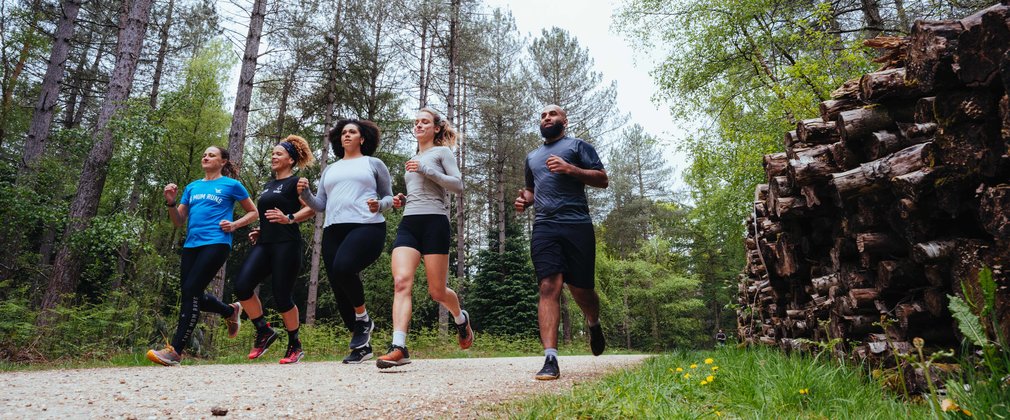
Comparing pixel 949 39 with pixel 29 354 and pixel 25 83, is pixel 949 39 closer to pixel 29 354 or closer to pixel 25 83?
pixel 29 354

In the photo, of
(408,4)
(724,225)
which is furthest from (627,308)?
(408,4)

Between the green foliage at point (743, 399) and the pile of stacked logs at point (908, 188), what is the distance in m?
0.34

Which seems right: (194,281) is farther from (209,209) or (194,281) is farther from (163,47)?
(163,47)

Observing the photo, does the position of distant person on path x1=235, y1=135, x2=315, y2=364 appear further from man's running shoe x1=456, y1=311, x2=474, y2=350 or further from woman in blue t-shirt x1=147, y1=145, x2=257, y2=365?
man's running shoe x1=456, y1=311, x2=474, y2=350

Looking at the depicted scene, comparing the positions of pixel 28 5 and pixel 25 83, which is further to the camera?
pixel 25 83

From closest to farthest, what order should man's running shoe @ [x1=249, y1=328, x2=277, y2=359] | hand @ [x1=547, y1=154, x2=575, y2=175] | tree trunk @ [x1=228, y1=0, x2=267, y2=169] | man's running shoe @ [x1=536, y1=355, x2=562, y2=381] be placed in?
man's running shoe @ [x1=536, y1=355, x2=562, y2=381], hand @ [x1=547, y1=154, x2=575, y2=175], man's running shoe @ [x1=249, y1=328, x2=277, y2=359], tree trunk @ [x1=228, y1=0, x2=267, y2=169]

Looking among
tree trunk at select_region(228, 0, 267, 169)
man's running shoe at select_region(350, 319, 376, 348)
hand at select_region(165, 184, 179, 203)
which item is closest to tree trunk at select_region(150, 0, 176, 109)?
tree trunk at select_region(228, 0, 267, 169)

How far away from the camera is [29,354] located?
244 inches

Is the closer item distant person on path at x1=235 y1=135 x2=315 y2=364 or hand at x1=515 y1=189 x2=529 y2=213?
hand at x1=515 y1=189 x2=529 y2=213

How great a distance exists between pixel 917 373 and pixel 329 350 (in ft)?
31.5

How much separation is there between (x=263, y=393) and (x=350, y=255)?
76.5 inches

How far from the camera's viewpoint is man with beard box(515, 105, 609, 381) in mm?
4312

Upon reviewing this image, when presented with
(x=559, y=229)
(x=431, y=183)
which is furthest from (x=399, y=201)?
(x=559, y=229)

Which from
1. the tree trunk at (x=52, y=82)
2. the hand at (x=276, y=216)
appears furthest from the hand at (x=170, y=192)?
the tree trunk at (x=52, y=82)
